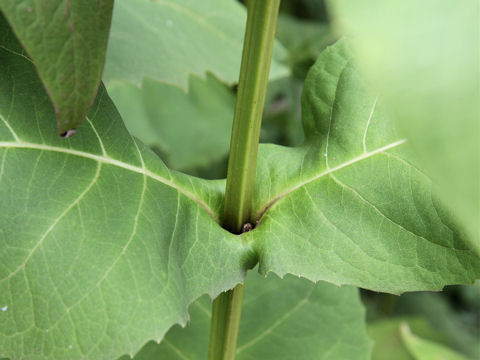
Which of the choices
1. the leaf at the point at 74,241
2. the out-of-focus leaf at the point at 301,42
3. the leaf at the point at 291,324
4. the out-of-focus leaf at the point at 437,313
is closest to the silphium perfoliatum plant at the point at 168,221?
the leaf at the point at 74,241

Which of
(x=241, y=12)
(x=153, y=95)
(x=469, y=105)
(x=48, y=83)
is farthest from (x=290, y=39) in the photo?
(x=469, y=105)

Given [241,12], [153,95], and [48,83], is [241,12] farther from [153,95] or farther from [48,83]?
[48,83]

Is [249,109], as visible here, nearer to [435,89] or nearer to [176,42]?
[435,89]

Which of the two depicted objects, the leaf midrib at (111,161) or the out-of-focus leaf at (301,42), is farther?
the out-of-focus leaf at (301,42)

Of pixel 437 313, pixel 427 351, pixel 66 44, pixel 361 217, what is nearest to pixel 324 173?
pixel 361 217

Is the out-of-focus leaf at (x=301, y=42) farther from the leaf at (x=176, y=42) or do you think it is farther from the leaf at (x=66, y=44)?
the leaf at (x=66, y=44)

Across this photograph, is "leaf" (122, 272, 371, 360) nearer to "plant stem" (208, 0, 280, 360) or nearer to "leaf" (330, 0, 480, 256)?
"plant stem" (208, 0, 280, 360)

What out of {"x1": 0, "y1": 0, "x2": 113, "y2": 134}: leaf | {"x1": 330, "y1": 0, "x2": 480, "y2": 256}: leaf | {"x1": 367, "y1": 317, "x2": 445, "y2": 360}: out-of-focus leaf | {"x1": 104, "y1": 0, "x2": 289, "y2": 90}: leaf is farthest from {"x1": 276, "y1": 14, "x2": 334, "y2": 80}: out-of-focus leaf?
{"x1": 330, "y1": 0, "x2": 480, "y2": 256}: leaf
